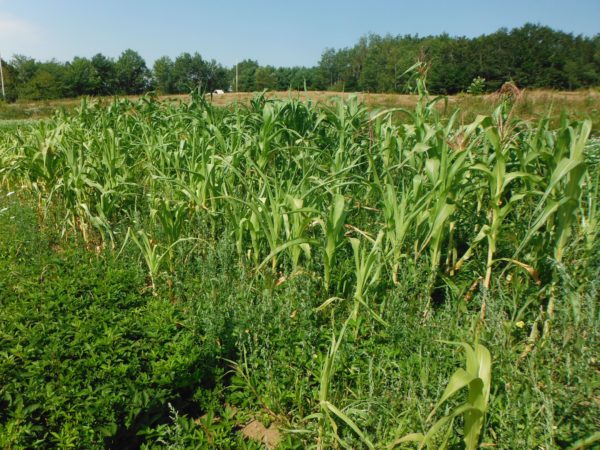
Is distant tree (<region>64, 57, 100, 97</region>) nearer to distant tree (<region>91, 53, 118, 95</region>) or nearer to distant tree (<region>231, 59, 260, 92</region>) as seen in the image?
distant tree (<region>91, 53, 118, 95</region>)

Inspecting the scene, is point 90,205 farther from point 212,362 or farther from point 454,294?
point 454,294

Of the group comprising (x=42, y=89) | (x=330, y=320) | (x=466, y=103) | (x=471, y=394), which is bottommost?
(x=330, y=320)

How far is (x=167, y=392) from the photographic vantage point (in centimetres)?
188

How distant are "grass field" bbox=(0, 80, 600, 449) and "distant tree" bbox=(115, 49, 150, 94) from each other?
8317 centimetres

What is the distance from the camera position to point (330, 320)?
252 centimetres

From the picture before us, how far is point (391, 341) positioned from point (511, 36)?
193 ft

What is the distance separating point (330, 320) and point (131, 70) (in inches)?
3720

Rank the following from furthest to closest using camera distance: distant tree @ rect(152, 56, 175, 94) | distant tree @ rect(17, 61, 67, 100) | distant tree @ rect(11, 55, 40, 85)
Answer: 1. distant tree @ rect(152, 56, 175, 94)
2. distant tree @ rect(11, 55, 40, 85)
3. distant tree @ rect(17, 61, 67, 100)

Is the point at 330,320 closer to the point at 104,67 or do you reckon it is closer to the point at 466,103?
the point at 466,103

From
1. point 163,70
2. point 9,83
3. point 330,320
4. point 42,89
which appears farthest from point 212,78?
point 163,70

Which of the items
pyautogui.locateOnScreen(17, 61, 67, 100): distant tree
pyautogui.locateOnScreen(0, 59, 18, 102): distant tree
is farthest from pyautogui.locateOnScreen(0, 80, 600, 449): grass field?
pyautogui.locateOnScreen(0, 59, 18, 102): distant tree

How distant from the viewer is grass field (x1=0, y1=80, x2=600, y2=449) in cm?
166

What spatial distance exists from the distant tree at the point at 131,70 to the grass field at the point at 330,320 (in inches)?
3274

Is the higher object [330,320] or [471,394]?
[471,394]
